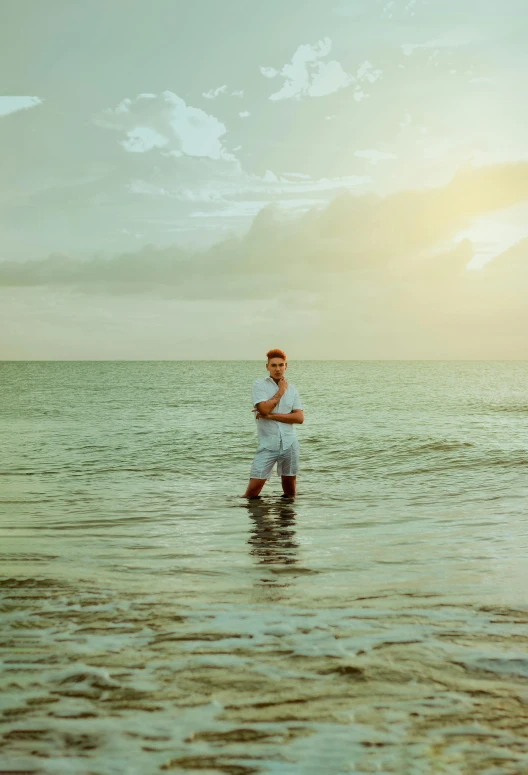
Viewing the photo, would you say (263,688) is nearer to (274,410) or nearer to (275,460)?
(274,410)

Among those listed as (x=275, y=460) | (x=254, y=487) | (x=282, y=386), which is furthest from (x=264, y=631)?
(x=254, y=487)

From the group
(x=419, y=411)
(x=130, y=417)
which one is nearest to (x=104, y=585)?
(x=130, y=417)

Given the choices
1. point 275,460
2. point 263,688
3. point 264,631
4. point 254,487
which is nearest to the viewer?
point 263,688

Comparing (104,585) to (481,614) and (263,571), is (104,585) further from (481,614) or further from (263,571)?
(481,614)

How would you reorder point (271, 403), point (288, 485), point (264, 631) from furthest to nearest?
point (288, 485) → point (271, 403) → point (264, 631)

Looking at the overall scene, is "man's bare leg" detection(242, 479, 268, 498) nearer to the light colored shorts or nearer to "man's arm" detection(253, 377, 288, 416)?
the light colored shorts

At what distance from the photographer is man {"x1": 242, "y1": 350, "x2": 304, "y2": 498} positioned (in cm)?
936

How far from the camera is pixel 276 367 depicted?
933 centimetres

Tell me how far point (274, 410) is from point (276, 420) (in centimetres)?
17

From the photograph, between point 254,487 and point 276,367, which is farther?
point 254,487

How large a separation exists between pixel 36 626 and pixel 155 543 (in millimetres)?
3134

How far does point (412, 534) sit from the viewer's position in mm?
8289

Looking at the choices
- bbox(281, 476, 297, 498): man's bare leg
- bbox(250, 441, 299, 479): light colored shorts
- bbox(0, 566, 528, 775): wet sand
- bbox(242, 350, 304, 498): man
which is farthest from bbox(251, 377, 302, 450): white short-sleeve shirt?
bbox(0, 566, 528, 775): wet sand

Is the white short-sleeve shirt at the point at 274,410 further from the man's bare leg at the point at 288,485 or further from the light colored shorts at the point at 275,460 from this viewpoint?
the man's bare leg at the point at 288,485
